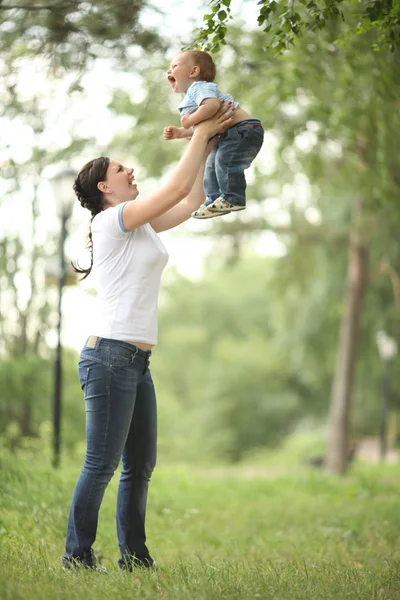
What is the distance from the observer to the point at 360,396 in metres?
20.2

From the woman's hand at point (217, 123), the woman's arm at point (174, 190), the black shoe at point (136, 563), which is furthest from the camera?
the black shoe at point (136, 563)

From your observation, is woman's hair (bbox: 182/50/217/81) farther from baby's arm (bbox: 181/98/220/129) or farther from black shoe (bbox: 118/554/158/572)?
black shoe (bbox: 118/554/158/572)

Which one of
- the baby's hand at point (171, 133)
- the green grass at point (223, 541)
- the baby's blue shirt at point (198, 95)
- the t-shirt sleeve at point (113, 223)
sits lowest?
the green grass at point (223, 541)

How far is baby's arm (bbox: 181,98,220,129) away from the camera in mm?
3699

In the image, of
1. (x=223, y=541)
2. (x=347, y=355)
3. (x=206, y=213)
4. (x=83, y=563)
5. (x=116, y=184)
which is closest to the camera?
(x=83, y=563)

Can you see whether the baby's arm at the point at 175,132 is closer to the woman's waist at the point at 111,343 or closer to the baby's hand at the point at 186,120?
the baby's hand at the point at 186,120

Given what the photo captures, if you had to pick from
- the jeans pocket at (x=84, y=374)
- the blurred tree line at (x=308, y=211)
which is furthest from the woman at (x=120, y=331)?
the blurred tree line at (x=308, y=211)

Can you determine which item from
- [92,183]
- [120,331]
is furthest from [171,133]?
[120,331]

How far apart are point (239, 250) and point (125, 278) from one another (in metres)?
11.6

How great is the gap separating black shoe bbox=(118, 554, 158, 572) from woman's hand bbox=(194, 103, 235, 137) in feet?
6.86

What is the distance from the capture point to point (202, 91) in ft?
12.2

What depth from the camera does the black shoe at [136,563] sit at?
388 cm

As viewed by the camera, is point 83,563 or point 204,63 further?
point 204,63

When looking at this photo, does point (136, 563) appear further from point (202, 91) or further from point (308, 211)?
point (308, 211)
